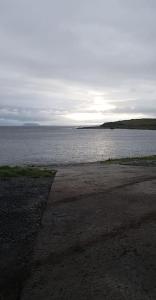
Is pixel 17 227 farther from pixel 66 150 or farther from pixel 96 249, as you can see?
pixel 66 150

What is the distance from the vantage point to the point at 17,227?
8594mm

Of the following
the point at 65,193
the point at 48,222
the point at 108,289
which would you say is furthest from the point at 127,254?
the point at 65,193

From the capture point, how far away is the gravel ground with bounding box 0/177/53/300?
5746 millimetres

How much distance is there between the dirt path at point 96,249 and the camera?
5.28 m

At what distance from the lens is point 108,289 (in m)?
5.22

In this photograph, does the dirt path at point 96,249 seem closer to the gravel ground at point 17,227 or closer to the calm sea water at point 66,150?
the gravel ground at point 17,227

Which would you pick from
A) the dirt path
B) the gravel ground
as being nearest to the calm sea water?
the gravel ground

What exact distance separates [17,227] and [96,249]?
2611 mm

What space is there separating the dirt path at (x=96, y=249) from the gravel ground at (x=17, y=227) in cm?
23

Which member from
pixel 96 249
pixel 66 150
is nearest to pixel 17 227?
pixel 96 249

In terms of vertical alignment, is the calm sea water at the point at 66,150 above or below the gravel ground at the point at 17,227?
below

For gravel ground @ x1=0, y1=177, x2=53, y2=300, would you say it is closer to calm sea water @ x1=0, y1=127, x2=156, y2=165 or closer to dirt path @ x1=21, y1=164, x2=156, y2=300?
dirt path @ x1=21, y1=164, x2=156, y2=300

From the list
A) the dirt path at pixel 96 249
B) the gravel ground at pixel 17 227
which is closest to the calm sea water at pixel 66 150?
the gravel ground at pixel 17 227

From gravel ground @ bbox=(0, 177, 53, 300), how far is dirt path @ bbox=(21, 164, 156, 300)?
0.76 ft
